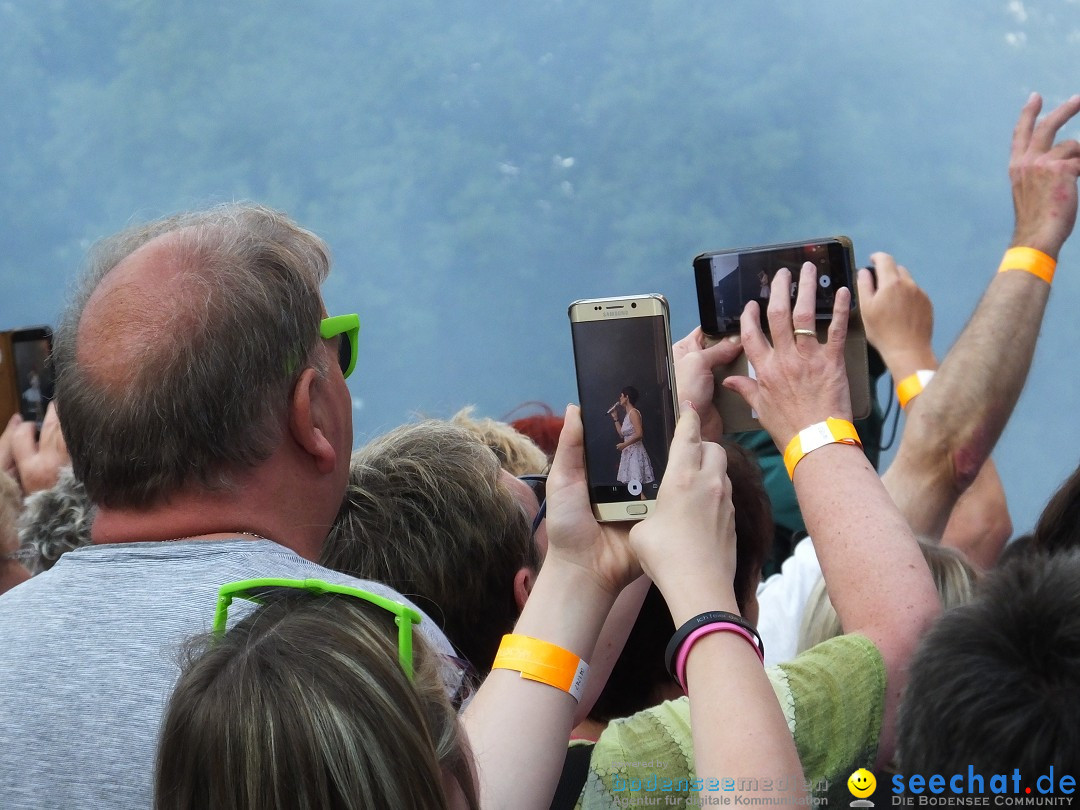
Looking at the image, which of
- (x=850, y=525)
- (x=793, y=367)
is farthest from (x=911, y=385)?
(x=850, y=525)

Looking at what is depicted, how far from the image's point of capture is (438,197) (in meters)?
3.79

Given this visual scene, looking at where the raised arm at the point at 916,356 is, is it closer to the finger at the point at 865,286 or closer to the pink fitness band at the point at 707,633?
the finger at the point at 865,286

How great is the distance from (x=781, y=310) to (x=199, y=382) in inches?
28.3

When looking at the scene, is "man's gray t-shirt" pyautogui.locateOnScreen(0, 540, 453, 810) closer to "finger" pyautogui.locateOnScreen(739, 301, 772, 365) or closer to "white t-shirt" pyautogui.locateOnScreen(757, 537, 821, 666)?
"finger" pyautogui.locateOnScreen(739, 301, 772, 365)

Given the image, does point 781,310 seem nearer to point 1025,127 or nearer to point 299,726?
point 1025,127

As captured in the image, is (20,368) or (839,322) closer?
(839,322)

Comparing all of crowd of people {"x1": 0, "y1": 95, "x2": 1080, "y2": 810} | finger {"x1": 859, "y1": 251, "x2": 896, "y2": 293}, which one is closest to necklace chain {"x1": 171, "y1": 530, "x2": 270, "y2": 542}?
crowd of people {"x1": 0, "y1": 95, "x2": 1080, "y2": 810}

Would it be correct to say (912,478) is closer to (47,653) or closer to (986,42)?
(47,653)

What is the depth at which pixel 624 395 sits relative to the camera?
1.16 m

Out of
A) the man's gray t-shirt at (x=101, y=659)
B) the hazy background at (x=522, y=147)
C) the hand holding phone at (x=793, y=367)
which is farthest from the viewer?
the hazy background at (x=522, y=147)

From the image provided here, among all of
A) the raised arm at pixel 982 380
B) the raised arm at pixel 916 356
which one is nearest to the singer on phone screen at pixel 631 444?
the raised arm at pixel 982 380

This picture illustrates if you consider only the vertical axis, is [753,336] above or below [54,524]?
above

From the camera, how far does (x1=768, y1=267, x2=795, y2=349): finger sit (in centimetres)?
132

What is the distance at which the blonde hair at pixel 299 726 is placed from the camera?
2.35 feet
